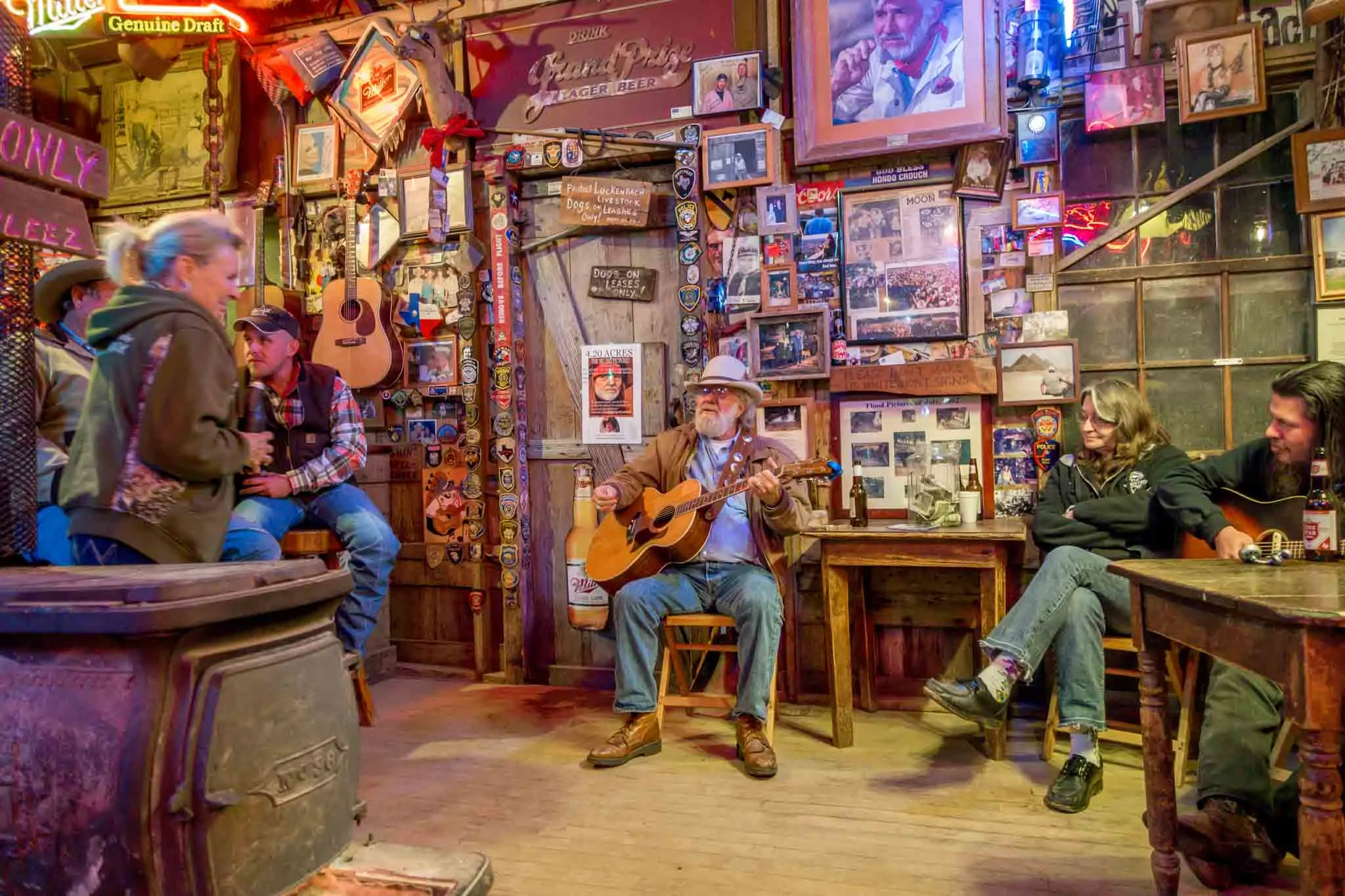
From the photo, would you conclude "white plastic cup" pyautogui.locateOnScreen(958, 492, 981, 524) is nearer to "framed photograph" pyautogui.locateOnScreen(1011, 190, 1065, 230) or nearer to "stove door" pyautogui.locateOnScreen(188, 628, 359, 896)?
"framed photograph" pyautogui.locateOnScreen(1011, 190, 1065, 230)

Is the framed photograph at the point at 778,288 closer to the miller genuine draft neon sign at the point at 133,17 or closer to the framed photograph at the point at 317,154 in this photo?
the framed photograph at the point at 317,154

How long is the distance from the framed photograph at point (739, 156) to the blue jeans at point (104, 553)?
9.09ft

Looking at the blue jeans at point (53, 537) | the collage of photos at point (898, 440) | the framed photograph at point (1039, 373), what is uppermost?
the framed photograph at point (1039, 373)

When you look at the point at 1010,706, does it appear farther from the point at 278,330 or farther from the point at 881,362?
the point at 278,330

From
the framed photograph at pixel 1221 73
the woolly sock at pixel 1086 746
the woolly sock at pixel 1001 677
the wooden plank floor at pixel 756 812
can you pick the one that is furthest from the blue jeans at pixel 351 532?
the framed photograph at pixel 1221 73

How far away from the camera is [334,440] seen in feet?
11.7

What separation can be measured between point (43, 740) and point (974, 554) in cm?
269

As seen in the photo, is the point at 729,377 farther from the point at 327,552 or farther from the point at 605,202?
the point at 327,552

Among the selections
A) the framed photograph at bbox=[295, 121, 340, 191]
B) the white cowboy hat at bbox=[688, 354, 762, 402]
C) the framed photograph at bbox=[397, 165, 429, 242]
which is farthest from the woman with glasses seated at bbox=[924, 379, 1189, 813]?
the framed photograph at bbox=[295, 121, 340, 191]

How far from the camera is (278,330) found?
346 cm

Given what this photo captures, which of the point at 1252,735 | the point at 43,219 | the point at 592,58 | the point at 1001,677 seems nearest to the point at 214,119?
the point at 592,58

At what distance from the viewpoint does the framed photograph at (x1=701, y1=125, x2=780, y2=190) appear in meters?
3.79

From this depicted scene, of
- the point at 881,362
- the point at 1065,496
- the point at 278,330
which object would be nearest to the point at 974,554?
the point at 1065,496

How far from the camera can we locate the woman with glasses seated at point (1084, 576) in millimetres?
2727
